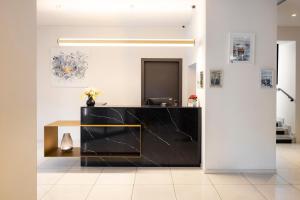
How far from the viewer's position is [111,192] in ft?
11.8

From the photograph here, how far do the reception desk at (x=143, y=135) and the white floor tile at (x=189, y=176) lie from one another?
207 mm

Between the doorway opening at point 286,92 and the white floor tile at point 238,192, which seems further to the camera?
the doorway opening at point 286,92

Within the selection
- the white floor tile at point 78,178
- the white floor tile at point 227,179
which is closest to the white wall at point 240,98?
the white floor tile at point 227,179

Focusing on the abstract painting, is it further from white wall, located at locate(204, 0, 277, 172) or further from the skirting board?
the skirting board

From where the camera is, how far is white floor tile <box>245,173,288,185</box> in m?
3.99

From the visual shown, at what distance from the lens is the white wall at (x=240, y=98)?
14.3 ft

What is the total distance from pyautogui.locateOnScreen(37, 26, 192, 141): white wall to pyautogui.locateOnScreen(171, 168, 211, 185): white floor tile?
2.68 metres

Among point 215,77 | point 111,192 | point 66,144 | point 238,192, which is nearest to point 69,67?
point 66,144

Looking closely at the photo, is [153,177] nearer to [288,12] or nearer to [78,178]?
[78,178]

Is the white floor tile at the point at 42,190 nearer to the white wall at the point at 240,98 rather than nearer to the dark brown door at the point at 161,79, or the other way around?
the white wall at the point at 240,98

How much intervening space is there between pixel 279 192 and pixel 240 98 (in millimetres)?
1481
